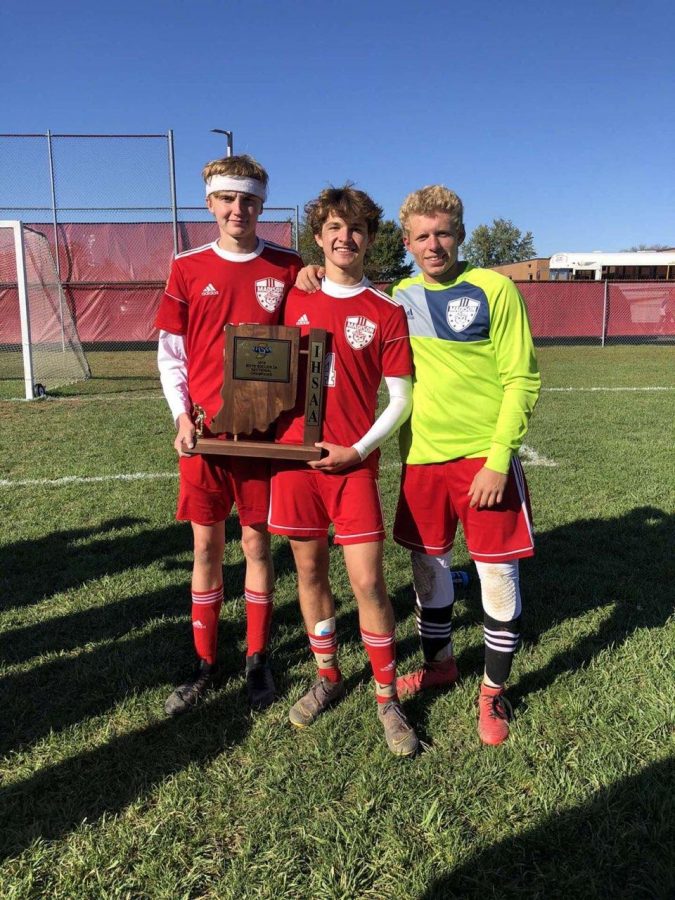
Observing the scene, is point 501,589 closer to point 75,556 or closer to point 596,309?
point 75,556

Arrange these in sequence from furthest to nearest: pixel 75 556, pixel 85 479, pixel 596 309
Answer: pixel 596 309, pixel 85 479, pixel 75 556

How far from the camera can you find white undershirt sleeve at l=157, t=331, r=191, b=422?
2.54 meters

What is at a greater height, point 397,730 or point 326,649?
point 326,649

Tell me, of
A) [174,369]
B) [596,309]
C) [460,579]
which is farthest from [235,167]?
[596,309]

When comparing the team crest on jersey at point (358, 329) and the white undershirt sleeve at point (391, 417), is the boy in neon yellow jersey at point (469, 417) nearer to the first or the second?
the white undershirt sleeve at point (391, 417)

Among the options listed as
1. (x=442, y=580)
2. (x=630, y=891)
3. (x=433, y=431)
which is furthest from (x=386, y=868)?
(x=433, y=431)

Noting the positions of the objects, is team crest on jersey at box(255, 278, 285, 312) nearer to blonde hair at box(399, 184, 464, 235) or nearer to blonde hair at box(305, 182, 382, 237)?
blonde hair at box(305, 182, 382, 237)

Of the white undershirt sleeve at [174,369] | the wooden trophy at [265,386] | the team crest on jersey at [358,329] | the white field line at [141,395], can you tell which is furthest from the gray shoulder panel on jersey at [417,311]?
the white field line at [141,395]

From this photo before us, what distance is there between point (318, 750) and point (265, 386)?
4.36 feet

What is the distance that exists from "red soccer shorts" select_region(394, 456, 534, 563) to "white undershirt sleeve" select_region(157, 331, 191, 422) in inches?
35.8

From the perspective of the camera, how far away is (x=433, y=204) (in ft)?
7.43

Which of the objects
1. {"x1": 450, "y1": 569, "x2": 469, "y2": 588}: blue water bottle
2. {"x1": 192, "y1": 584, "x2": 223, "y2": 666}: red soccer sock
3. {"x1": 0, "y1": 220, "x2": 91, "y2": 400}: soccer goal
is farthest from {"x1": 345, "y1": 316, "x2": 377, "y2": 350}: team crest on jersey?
{"x1": 0, "y1": 220, "x2": 91, "y2": 400}: soccer goal

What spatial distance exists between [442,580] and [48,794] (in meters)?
1.59

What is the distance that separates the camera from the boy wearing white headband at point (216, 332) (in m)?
2.47
